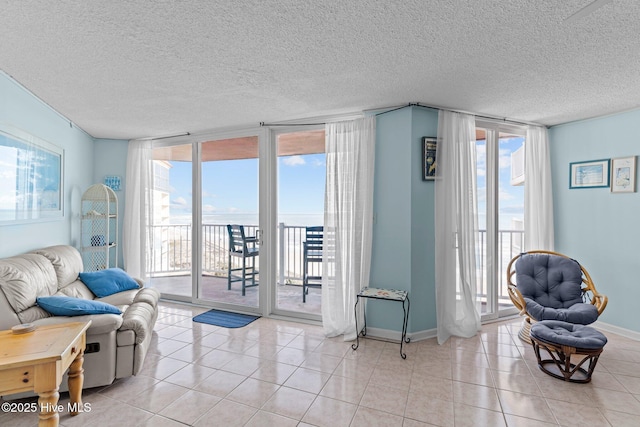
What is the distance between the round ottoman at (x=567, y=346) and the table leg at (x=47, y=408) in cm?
335

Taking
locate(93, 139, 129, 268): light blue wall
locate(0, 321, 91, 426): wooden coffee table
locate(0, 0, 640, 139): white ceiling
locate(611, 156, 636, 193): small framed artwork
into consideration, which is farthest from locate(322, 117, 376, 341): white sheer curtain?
locate(93, 139, 129, 268): light blue wall

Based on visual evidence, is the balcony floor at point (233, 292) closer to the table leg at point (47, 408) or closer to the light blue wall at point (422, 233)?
the light blue wall at point (422, 233)

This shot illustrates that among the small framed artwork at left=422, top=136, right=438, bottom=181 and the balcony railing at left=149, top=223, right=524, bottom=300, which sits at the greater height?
the small framed artwork at left=422, top=136, right=438, bottom=181

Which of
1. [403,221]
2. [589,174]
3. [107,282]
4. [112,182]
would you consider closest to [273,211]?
[403,221]

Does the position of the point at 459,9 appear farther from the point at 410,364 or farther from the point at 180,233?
the point at 180,233

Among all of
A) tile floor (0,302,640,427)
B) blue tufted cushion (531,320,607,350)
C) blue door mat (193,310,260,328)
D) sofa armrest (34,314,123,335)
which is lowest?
tile floor (0,302,640,427)

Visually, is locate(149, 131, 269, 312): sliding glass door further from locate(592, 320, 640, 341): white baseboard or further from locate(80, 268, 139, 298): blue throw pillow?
locate(592, 320, 640, 341): white baseboard

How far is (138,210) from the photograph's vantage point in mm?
4652

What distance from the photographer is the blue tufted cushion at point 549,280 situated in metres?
3.24

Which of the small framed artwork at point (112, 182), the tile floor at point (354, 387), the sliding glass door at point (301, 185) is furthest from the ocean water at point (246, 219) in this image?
the tile floor at point (354, 387)

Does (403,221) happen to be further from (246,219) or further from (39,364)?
(39,364)

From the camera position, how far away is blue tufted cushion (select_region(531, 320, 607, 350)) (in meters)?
2.42

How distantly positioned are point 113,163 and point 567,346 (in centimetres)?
576

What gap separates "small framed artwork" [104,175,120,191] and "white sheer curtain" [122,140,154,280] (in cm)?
18
